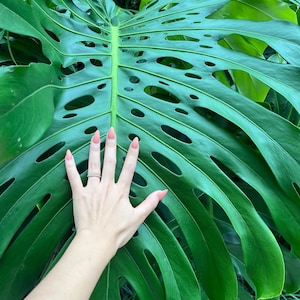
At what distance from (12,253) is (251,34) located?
1.79 feet

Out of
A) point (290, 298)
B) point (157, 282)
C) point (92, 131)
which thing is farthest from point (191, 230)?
point (290, 298)

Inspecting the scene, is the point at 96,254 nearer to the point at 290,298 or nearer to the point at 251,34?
the point at 251,34

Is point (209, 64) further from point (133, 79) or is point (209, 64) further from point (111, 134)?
point (111, 134)

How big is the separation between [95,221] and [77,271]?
78 mm

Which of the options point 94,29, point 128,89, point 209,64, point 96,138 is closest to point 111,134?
point 96,138

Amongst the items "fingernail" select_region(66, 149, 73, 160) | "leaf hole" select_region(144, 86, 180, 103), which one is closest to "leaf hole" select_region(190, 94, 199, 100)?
"leaf hole" select_region(144, 86, 180, 103)

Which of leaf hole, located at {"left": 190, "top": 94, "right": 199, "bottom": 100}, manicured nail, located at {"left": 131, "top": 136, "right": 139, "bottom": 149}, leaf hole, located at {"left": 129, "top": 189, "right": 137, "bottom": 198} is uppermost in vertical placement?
leaf hole, located at {"left": 190, "top": 94, "right": 199, "bottom": 100}

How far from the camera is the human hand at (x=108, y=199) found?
2.10 ft

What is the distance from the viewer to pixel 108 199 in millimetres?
659

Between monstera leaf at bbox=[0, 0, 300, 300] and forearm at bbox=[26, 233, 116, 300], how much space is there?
77 mm

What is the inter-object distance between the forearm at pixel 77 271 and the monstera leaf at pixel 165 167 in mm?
A: 77

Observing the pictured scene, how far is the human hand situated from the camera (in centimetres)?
64

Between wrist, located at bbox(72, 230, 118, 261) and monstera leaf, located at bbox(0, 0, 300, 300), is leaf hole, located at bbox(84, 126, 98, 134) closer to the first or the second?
monstera leaf, located at bbox(0, 0, 300, 300)

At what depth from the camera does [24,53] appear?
104 cm
